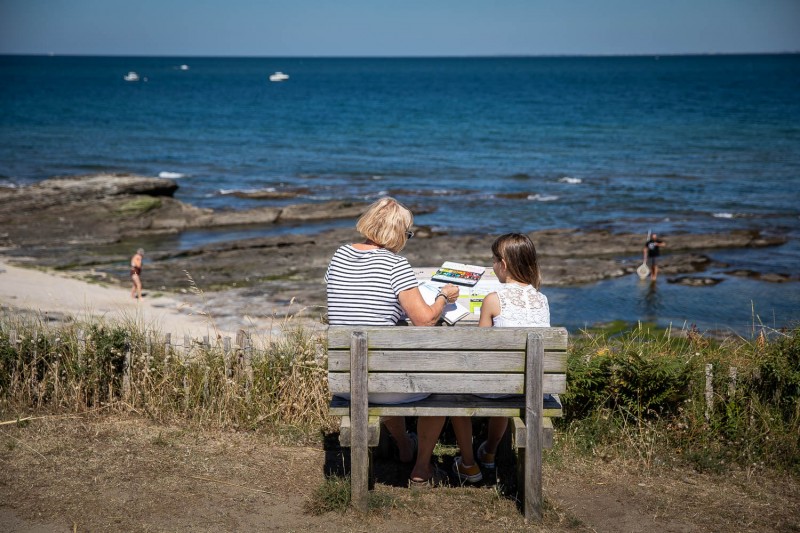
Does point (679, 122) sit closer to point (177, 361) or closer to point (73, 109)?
point (73, 109)

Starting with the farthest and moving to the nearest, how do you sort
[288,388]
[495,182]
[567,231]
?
[495,182] < [567,231] < [288,388]

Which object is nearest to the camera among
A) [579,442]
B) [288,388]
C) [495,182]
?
[579,442]

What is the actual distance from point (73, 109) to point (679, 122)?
48.8 metres

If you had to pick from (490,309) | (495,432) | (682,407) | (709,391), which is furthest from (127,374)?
(709,391)

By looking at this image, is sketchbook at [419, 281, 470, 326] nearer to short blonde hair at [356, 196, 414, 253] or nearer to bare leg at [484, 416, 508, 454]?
short blonde hair at [356, 196, 414, 253]

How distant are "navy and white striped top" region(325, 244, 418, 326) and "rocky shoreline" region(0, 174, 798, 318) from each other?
9.90 m

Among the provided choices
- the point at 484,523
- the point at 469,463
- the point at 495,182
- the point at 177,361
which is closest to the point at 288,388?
the point at 177,361

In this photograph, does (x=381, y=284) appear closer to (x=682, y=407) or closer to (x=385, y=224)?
(x=385, y=224)

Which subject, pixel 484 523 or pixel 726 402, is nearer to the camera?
pixel 484 523

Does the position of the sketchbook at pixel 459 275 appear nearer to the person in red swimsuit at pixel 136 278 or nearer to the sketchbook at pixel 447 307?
the sketchbook at pixel 447 307

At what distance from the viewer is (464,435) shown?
5.43 meters

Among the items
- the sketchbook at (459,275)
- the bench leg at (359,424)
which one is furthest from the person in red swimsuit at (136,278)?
the bench leg at (359,424)

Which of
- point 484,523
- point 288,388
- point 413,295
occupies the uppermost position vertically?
point 413,295

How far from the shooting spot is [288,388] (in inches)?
262
